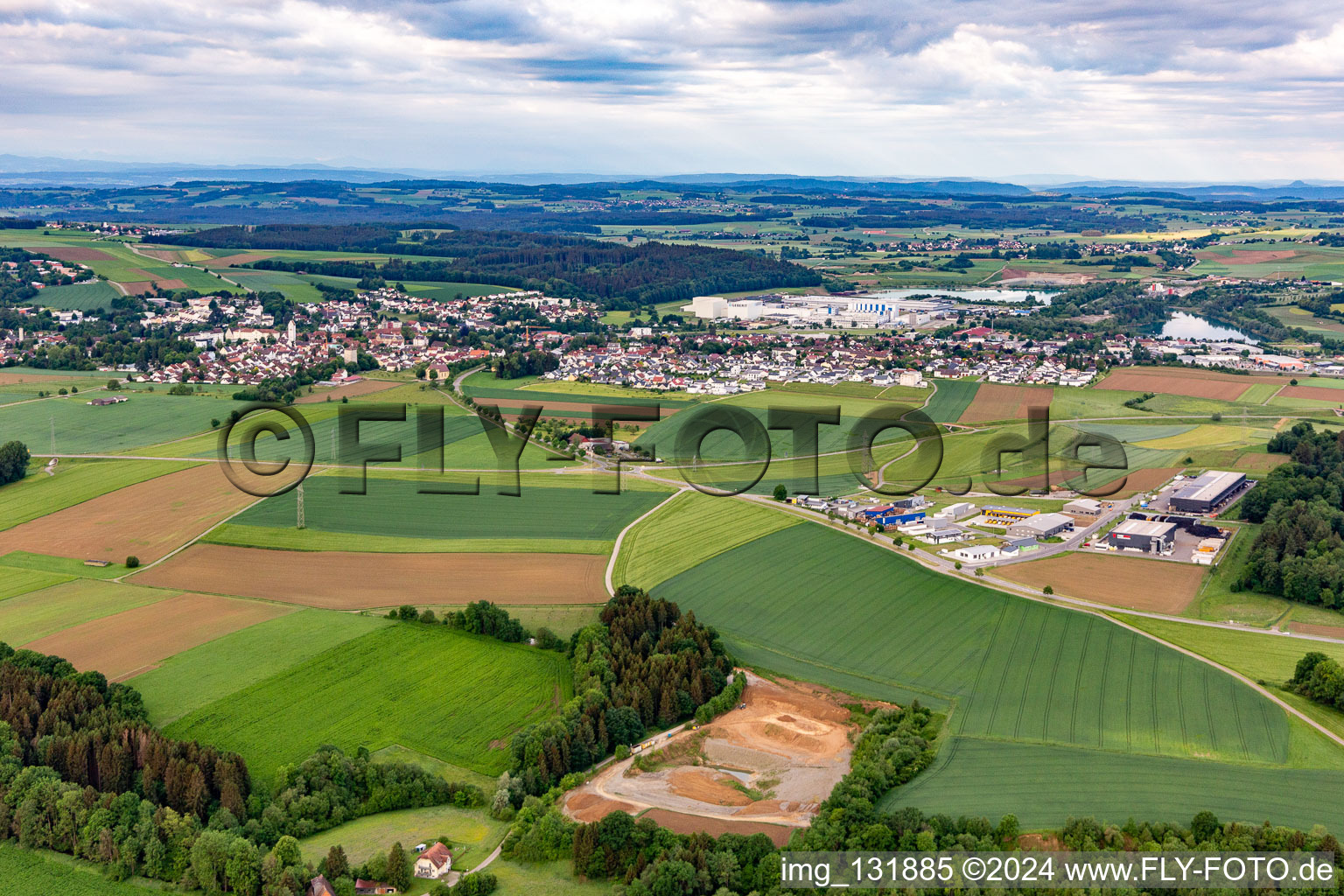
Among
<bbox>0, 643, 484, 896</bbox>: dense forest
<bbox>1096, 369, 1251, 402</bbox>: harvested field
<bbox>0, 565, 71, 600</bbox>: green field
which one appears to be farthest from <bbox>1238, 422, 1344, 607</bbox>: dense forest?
<bbox>0, 565, 71, 600</bbox>: green field

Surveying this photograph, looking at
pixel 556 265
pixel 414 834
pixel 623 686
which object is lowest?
pixel 414 834

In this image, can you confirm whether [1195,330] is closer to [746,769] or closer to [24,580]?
[746,769]

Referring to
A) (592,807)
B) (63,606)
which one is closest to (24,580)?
(63,606)

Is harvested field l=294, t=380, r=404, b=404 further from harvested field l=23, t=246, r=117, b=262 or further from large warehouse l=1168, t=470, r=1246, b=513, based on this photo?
harvested field l=23, t=246, r=117, b=262

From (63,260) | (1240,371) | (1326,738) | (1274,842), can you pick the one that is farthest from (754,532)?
(63,260)

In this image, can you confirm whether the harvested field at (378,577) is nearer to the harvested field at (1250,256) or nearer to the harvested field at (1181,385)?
the harvested field at (1181,385)

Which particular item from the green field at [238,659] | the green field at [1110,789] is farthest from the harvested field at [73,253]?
the green field at [1110,789]
